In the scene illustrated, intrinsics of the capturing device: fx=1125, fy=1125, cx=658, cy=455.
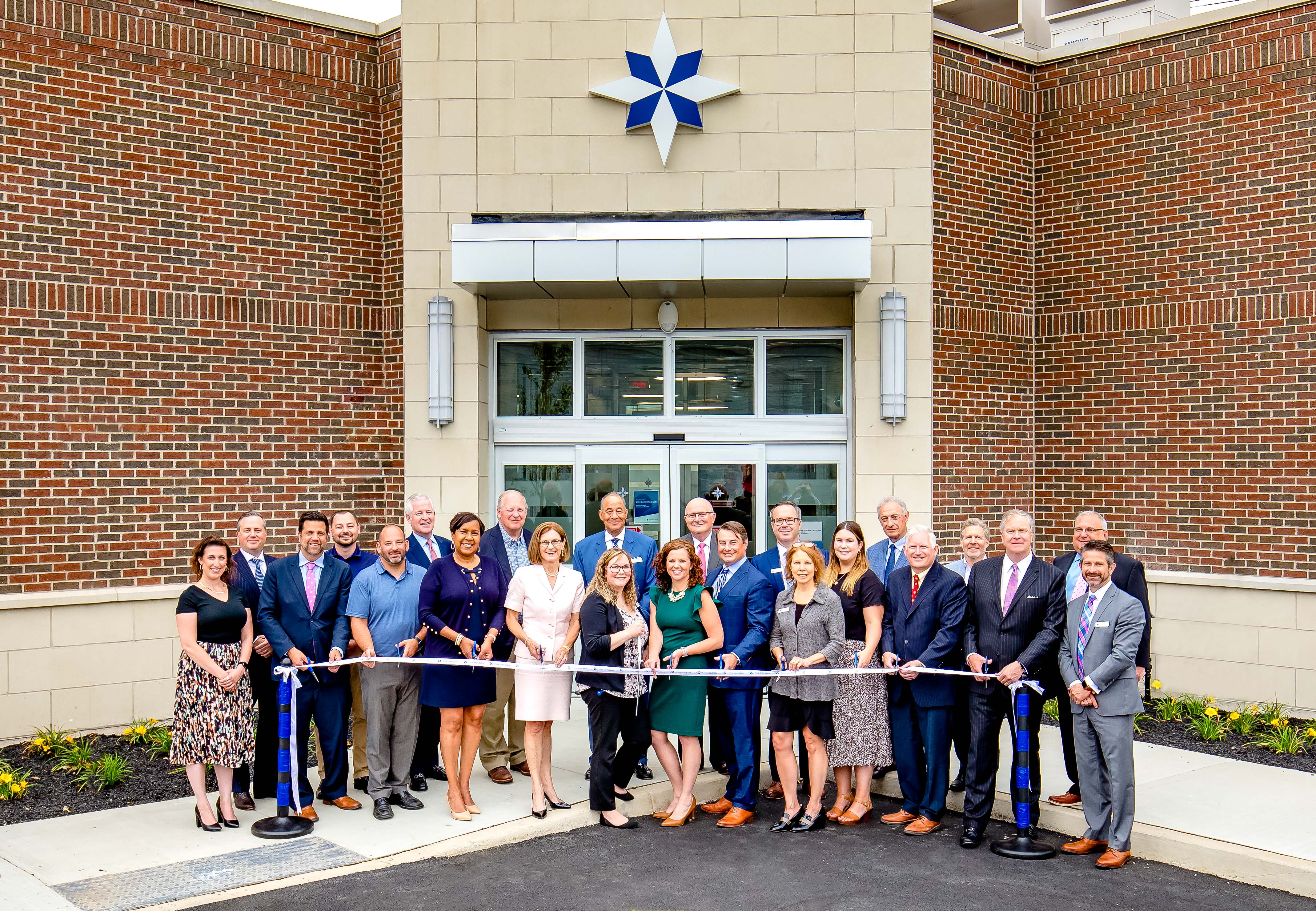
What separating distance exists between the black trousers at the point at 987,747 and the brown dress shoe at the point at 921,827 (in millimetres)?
274

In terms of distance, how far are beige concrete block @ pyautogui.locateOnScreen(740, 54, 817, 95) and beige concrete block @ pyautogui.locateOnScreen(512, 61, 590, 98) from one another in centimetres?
156

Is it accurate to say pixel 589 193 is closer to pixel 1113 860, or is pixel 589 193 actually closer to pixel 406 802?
pixel 406 802

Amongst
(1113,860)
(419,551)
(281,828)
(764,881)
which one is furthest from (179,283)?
(1113,860)

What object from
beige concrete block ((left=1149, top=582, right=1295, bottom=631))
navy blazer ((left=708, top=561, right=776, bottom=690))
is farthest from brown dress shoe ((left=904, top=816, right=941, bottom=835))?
beige concrete block ((left=1149, top=582, right=1295, bottom=631))

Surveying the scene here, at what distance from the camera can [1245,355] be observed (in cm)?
1078

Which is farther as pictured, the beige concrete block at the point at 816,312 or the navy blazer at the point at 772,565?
the beige concrete block at the point at 816,312

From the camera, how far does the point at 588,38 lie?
434 inches

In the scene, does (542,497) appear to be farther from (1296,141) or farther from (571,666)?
(1296,141)

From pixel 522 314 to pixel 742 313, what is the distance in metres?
2.24

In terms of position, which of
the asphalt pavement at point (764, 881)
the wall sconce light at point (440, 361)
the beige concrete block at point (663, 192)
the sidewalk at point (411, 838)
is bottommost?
the asphalt pavement at point (764, 881)

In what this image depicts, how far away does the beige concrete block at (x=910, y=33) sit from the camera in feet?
36.1

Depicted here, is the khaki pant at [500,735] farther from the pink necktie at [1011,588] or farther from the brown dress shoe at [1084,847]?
the brown dress shoe at [1084,847]

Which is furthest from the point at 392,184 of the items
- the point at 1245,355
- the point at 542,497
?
the point at 1245,355

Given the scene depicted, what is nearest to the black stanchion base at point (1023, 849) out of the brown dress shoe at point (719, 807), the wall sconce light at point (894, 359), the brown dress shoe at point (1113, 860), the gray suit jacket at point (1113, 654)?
the brown dress shoe at point (1113, 860)
